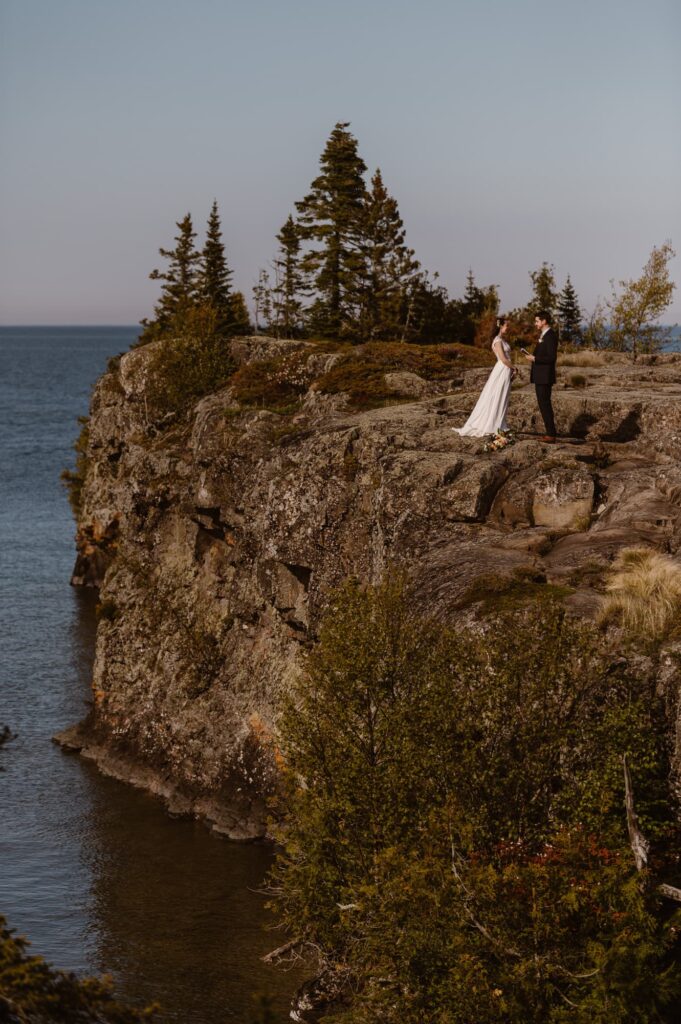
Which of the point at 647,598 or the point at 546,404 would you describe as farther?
the point at 546,404

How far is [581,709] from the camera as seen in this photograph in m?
27.2

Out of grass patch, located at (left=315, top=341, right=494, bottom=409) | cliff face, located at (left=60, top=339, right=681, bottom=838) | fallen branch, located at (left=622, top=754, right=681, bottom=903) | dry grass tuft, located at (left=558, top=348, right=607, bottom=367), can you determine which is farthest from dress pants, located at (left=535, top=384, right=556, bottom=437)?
fallen branch, located at (left=622, top=754, right=681, bottom=903)

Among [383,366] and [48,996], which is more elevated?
[383,366]

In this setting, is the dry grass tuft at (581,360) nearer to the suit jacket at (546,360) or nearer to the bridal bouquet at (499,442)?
the bridal bouquet at (499,442)

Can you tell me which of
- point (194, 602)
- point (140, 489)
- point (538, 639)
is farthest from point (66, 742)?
point (538, 639)

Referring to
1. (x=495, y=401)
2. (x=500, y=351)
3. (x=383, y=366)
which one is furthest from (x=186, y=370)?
(x=500, y=351)

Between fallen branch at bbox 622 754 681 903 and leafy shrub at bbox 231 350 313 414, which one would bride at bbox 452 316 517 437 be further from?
fallen branch at bbox 622 754 681 903

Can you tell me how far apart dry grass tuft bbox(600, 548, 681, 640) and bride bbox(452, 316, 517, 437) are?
11852 millimetres

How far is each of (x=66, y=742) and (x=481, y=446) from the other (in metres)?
26.2

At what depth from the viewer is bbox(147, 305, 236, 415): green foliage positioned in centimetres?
6806

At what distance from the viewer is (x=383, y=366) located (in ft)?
195

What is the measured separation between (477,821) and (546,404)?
66.6 feet

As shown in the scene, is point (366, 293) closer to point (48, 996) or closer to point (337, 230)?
point (337, 230)

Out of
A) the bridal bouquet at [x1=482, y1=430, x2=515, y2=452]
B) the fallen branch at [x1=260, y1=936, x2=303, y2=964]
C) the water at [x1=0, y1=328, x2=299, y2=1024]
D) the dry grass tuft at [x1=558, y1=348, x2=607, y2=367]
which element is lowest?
the water at [x1=0, y1=328, x2=299, y2=1024]
